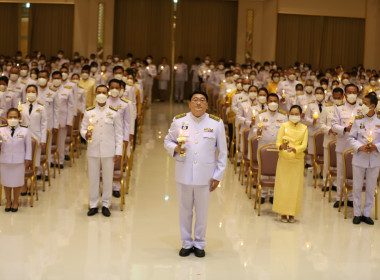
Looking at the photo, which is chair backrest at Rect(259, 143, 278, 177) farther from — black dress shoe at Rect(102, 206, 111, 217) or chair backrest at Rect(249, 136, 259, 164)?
black dress shoe at Rect(102, 206, 111, 217)

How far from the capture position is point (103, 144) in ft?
28.2

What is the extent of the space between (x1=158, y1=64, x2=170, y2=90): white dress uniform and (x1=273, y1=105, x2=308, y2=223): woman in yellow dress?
48.7 ft

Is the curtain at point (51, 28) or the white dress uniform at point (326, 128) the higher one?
the curtain at point (51, 28)

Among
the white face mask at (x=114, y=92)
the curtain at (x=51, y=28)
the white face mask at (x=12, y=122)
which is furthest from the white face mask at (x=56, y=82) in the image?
the curtain at (x=51, y=28)

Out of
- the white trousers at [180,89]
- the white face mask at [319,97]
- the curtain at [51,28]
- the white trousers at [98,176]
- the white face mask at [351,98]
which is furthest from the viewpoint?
the curtain at [51,28]

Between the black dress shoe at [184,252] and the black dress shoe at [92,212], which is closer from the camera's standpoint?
the black dress shoe at [184,252]

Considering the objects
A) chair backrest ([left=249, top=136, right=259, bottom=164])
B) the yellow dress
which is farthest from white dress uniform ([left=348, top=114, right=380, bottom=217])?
chair backrest ([left=249, top=136, right=259, bottom=164])

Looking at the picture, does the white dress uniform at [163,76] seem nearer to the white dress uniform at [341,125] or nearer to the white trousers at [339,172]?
the white dress uniform at [341,125]

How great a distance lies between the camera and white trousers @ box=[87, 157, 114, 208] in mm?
8703

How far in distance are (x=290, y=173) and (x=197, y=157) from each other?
7.33 ft

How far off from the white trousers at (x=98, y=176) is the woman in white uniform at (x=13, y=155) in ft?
2.96

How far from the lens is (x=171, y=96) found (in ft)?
81.0

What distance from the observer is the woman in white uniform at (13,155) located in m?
8.75

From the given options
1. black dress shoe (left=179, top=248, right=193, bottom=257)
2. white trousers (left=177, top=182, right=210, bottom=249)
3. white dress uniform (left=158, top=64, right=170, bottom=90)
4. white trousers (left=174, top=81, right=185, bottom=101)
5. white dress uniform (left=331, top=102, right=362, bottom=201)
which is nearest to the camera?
white trousers (left=177, top=182, right=210, bottom=249)
